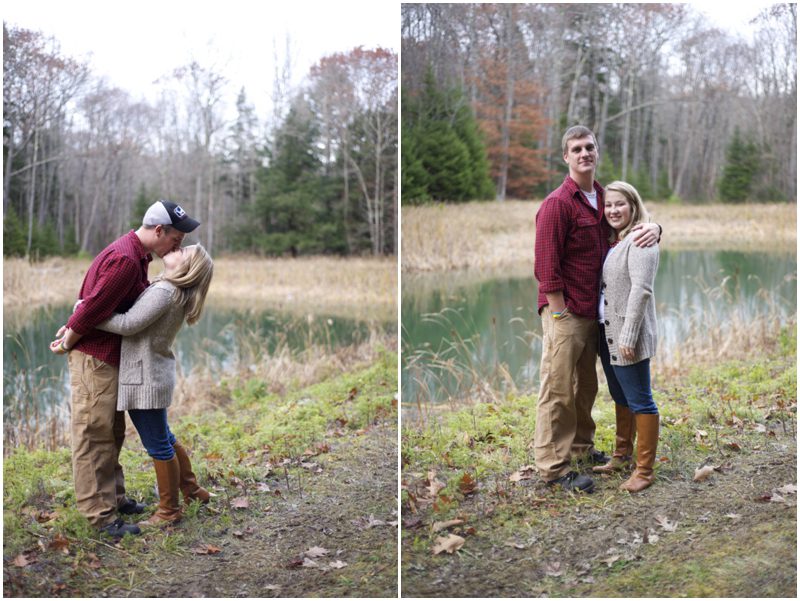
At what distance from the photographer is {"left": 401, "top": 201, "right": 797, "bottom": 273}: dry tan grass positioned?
493 cm

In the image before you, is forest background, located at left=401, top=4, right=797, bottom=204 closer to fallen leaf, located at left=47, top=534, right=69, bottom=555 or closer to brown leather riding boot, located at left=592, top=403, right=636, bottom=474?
brown leather riding boot, located at left=592, top=403, right=636, bottom=474

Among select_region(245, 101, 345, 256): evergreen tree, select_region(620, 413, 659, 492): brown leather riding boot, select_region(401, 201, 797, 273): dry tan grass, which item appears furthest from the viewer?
select_region(245, 101, 345, 256): evergreen tree

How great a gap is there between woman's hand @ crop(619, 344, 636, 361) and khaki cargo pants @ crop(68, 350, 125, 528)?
194cm

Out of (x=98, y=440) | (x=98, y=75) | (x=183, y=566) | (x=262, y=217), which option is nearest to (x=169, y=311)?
(x=98, y=440)

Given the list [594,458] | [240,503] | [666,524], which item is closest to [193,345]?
[240,503]

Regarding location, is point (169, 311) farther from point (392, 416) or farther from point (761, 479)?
point (761, 479)

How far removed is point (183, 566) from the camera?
3.27 meters

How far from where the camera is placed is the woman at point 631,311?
312 cm

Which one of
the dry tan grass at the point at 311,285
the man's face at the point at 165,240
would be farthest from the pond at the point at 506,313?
the dry tan grass at the point at 311,285

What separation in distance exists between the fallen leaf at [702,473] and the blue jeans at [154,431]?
2.15 meters

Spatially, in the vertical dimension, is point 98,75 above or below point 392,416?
above

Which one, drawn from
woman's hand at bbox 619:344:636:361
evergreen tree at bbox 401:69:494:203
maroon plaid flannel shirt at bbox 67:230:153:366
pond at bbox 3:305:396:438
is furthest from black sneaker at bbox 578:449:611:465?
pond at bbox 3:305:396:438

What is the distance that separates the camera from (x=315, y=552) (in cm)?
344

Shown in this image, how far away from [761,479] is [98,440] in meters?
2.74
